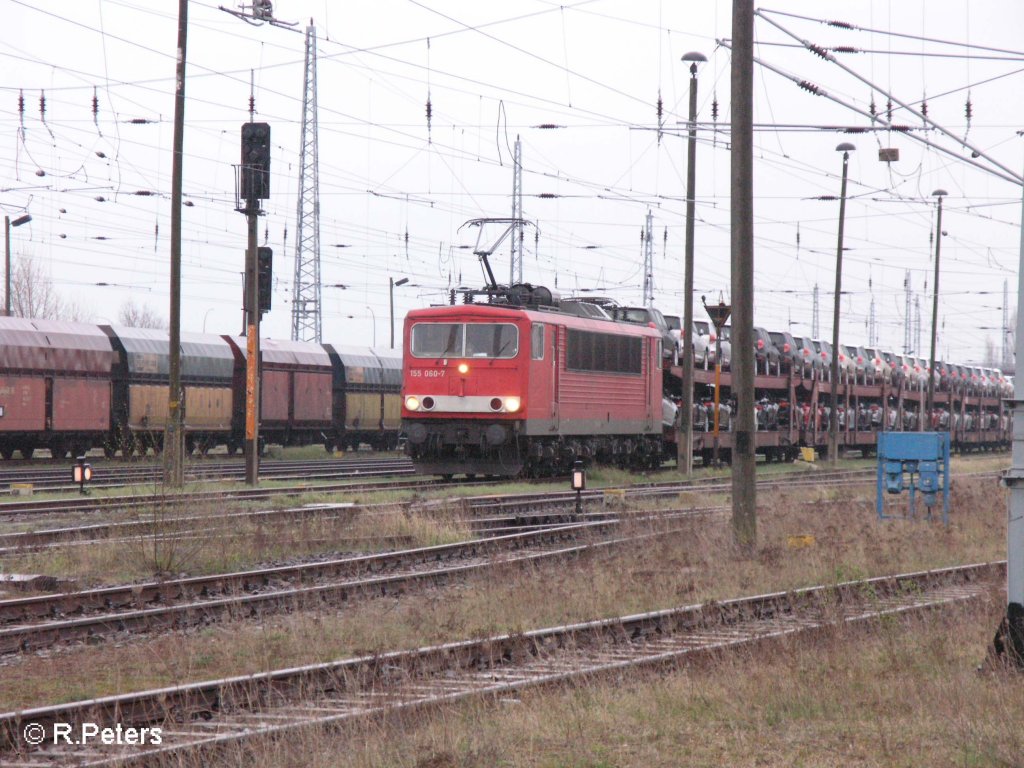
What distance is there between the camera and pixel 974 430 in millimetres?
57375

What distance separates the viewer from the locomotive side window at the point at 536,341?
2447 cm

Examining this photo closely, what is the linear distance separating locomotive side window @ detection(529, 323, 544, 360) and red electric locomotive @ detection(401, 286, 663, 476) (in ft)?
0.06

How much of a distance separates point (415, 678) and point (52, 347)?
83.5 ft

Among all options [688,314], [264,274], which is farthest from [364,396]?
[264,274]

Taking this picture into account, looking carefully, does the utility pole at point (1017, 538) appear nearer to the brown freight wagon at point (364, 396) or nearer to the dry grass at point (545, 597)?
the dry grass at point (545, 597)

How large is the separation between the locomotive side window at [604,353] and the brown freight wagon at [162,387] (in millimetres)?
10950

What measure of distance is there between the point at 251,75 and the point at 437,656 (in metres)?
21.6

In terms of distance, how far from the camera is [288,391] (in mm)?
39250

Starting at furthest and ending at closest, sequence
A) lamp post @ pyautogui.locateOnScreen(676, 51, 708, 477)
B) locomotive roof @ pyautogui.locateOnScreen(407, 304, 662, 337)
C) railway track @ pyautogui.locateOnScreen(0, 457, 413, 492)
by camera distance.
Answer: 1. lamp post @ pyautogui.locateOnScreen(676, 51, 708, 477)
2. railway track @ pyautogui.locateOnScreen(0, 457, 413, 492)
3. locomotive roof @ pyautogui.locateOnScreen(407, 304, 662, 337)

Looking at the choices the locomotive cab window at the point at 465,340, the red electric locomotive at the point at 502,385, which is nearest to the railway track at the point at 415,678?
the red electric locomotive at the point at 502,385

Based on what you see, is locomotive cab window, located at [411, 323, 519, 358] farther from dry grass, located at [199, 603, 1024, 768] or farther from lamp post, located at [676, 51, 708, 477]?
dry grass, located at [199, 603, 1024, 768]

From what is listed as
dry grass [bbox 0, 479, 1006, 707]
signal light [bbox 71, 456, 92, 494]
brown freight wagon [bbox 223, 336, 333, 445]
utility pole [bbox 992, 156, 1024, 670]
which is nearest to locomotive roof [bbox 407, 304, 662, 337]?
signal light [bbox 71, 456, 92, 494]

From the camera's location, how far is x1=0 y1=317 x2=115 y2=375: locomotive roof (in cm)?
3044

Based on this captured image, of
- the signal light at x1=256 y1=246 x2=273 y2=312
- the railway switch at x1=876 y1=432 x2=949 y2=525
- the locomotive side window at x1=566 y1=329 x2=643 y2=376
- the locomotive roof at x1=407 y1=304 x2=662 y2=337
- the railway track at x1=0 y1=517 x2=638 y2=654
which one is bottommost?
the railway track at x1=0 y1=517 x2=638 y2=654
